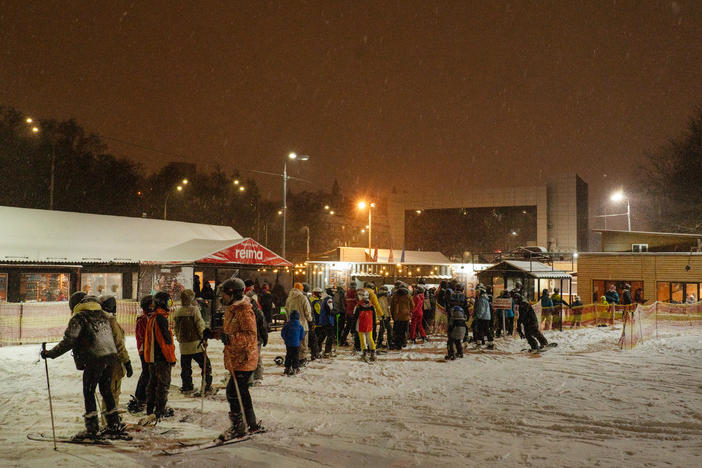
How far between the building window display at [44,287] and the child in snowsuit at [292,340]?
1324cm

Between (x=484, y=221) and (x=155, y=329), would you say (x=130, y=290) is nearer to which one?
(x=155, y=329)

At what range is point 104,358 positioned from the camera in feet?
19.1

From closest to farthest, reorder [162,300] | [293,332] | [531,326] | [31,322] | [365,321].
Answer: [162,300] → [293,332] → [365,321] → [531,326] → [31,322]

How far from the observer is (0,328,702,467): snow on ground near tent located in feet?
17.0

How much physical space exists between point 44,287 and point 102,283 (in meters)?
2.56

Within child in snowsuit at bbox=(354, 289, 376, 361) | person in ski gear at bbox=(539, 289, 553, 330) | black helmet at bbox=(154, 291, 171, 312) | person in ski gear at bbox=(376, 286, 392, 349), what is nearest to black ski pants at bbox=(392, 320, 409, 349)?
Result: person in ski gear at bbox=(376, 286, 392, 349)

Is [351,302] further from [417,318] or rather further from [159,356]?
[159,356]

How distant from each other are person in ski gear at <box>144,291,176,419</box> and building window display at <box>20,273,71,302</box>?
14.4 meters

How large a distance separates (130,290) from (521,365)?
17.7 meters

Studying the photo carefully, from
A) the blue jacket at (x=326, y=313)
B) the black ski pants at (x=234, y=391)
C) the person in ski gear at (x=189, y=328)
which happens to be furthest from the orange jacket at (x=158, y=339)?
the blue jacket at (x=326, y=313)

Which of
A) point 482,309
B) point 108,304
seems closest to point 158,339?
point 108,304

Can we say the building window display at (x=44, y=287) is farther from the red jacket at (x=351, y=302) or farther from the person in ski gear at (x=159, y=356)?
the person in ski gear at (x=159, y=356)

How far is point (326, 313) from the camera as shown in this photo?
39.0 feet

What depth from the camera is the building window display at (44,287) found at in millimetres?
18344
